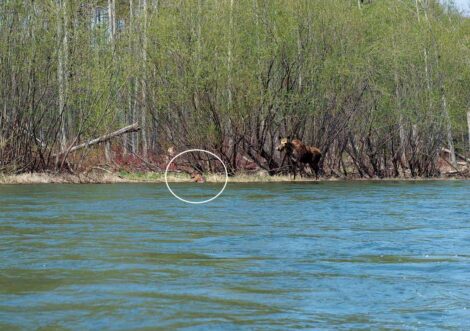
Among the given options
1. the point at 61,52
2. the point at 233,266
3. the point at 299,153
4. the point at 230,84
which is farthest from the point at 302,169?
the point at 233,266

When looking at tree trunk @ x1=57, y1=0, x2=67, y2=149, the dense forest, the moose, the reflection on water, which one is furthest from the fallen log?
the reflection on water

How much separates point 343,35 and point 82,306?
104 feet

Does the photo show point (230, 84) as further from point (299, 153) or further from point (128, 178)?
point (128, 178)

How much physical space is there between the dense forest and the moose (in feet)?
4.83

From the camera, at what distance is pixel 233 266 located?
11375 mm

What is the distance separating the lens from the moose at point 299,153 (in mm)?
34969

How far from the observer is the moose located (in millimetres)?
34969

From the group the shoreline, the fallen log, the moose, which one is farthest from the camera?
the moose

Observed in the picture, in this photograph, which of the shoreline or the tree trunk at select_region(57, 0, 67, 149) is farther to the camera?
the tree trunk at select_region(57, 0, 67, 149)

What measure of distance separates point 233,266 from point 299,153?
2394 centimetres

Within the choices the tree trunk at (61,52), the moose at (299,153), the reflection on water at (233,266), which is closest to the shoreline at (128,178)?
the moose at (299,153)

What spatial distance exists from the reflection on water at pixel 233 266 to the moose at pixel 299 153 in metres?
13.4

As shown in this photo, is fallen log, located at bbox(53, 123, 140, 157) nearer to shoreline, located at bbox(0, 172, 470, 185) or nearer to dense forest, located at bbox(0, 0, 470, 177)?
dense forest, located at bbox(0, 0, 470, 177)

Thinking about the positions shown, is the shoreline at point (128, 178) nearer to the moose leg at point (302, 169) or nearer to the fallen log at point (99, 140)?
the moose leg at point (302, 169)
